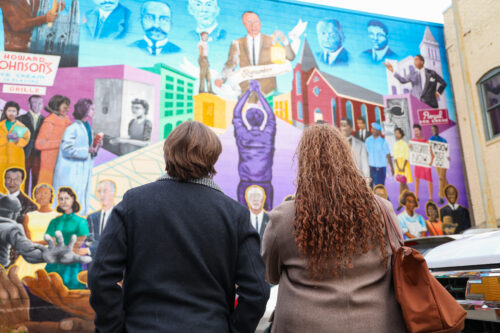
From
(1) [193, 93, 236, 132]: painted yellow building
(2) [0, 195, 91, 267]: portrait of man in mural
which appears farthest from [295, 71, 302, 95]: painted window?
(2) [0, 195, 91, 267]: portrait of man in mural

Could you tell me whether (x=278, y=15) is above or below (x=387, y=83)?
above

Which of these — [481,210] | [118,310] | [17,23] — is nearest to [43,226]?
[17,23]

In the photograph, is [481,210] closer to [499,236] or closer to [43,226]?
[499,236]

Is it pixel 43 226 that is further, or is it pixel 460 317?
pixel 43 226

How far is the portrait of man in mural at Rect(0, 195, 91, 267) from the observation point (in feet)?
25.5

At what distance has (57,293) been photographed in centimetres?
768

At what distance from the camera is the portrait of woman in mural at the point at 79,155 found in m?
8.39

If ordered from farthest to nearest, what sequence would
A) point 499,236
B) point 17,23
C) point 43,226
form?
point 17,23, point 43,226, point 499,236

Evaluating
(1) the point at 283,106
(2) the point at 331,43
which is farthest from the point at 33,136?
(2) the point at 331,43

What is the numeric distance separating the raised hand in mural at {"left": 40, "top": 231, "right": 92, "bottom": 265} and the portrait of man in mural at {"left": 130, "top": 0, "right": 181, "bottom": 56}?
4.89 meters

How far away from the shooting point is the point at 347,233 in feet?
6.05

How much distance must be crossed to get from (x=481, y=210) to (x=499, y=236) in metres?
8.34

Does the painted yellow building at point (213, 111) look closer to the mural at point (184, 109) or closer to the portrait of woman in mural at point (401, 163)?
the mural at point (184, 109)

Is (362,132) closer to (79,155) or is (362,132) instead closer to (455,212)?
(455,212)
